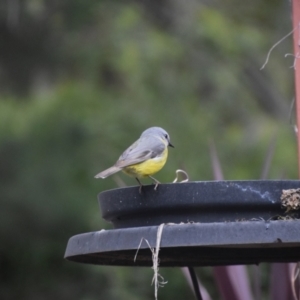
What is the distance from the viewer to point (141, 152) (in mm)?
3951

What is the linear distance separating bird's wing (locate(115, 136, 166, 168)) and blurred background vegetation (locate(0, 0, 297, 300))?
3.19 metres

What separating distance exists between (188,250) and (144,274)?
5741 mm

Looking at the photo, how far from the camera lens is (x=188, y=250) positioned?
3104mm

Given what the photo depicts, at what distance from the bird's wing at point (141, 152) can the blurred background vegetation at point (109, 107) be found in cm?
319

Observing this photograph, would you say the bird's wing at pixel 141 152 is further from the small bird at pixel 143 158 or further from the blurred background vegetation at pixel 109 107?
the blurred background vegetation at pixel 109 107

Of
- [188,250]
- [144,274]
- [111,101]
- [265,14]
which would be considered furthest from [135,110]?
[188,250]

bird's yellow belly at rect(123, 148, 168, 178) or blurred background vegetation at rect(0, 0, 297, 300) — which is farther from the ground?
blurred background vegetation at rect(0, 0, 297, 300)

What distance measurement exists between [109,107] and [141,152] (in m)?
5.22

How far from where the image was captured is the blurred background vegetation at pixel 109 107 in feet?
27.2

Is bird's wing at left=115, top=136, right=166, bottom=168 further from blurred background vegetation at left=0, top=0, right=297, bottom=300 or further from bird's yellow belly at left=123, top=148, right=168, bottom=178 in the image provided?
blurred background vegetation at left=0, top=0, right=297, bottom=300

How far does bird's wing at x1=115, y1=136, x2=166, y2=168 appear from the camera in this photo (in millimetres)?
3885

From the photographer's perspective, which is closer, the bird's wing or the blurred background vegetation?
the bird's wing

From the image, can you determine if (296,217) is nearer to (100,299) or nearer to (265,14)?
(100,299)

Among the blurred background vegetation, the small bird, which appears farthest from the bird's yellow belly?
the blurred background vegetation
